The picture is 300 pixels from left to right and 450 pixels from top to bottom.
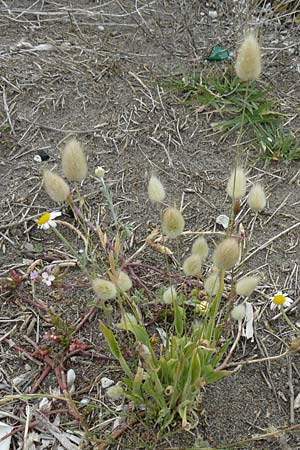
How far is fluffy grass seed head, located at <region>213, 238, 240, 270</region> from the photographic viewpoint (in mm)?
980

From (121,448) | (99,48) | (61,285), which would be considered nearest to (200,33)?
(99,48)

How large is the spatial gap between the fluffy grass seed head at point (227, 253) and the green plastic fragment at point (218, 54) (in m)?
1.52

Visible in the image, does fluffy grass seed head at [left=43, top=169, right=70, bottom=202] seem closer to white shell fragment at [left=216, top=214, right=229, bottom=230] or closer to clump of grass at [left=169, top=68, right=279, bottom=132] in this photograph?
white shell fragment at [left=216, top=214, right=229, bottom=230]

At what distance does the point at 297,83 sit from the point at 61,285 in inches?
51.8

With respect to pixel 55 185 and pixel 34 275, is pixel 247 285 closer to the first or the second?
pixel 55 185

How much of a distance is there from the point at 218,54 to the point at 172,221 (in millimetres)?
1497

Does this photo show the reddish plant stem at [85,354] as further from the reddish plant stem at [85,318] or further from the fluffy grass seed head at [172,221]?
the fluffy grass seed head at [172,221]

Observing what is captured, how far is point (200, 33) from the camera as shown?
2504mm

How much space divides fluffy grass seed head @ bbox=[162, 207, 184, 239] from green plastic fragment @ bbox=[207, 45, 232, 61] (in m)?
1.46

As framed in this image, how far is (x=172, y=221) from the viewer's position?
3.42ft

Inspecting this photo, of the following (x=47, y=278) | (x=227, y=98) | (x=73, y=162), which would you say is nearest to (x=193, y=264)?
(x=73, y=162)

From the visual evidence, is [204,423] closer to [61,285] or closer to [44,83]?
[61,285]

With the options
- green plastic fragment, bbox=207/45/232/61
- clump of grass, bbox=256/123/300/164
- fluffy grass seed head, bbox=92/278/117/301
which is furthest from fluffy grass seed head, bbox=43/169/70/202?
green plastic fragment, bbox=207/45/232/61

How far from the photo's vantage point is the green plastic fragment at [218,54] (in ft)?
7.67
